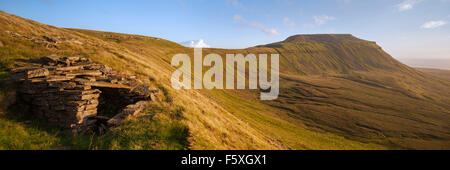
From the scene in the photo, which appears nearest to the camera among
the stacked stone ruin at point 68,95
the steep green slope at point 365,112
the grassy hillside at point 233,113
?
the grassy hillside at point 233,113

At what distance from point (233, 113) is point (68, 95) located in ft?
107

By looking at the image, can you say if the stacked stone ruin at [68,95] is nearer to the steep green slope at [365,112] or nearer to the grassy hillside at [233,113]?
the grassy hillside at [233,113]

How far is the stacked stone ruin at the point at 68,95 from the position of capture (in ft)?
37.4

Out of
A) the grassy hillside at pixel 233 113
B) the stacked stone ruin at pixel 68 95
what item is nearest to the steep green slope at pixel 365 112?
the grassy hillside at pixel 233 113

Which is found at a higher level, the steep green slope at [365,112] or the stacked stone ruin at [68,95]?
the stacked stone ruin at [68,95]

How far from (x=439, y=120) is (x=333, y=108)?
4698 cm

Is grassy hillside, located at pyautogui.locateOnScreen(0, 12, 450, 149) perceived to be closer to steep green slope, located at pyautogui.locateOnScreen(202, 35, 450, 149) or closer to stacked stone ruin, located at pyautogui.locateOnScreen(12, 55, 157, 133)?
steep green slope, located at pyautogui.locateOnScreen(202, 35, 450, 149)

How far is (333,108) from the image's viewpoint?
3223 inches

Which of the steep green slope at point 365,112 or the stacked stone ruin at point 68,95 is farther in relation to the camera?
the steep green slope at point 365,112

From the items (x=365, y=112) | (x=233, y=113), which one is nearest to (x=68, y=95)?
A: (x=233, y=113)

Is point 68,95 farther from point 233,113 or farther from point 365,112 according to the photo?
point 365,112

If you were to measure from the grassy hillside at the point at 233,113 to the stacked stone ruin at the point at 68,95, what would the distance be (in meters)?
0.75
